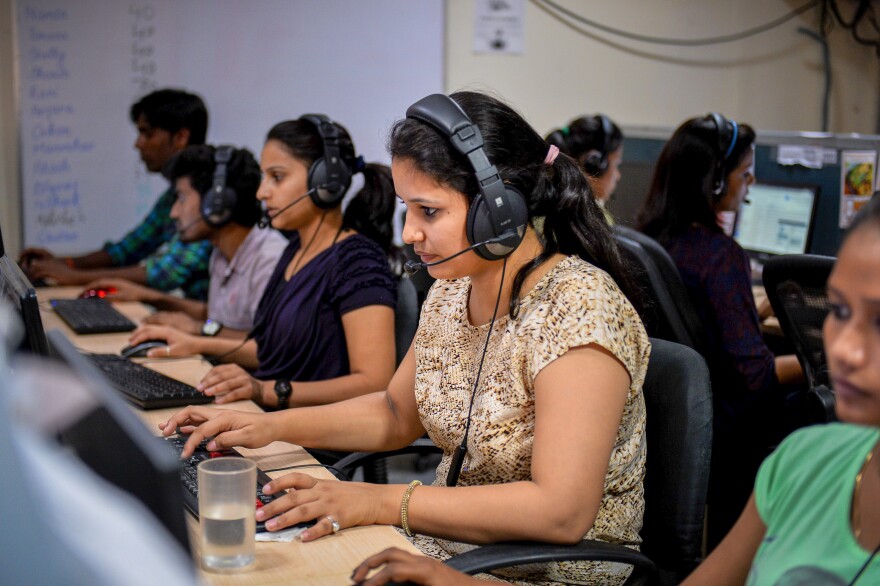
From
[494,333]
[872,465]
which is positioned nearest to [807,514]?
[872,465]

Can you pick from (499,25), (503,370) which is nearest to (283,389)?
(503,370)

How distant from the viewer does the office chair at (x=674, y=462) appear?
4.21 ft

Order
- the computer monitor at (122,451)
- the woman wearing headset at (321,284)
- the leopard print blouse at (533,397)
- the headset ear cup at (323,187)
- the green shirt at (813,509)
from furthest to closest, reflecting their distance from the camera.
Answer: the headset ear cup at (323,187)
the woman wearing headset at (321,284)
the leopard print blouse at (533,397)
the green shirt at (813,509)
the computer monitor at (122,451)

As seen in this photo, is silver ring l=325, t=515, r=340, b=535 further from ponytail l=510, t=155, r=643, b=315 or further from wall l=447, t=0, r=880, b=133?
wall l=447, t=0, r=880, b=133

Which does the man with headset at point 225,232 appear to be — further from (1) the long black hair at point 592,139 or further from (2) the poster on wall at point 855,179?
(2) the poster on wall at point 855,179

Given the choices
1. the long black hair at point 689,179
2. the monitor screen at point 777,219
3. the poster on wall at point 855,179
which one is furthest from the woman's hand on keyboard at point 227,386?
the poster on wall at point 855,179

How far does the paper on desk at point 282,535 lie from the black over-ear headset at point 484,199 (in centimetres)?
44

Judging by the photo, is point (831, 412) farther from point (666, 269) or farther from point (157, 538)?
point (157, 538)

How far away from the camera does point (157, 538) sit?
0.49 metres

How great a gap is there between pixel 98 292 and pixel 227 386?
1.32m

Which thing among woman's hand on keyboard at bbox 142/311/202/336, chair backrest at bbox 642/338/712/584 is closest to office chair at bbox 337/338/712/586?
chair backrest at bbox 642/338/712/584

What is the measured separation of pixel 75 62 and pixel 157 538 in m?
3.41

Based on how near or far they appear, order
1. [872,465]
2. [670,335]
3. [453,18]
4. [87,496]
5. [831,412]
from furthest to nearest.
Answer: [453,18] < [670,335] < [831,412] < [872,465] < [87,496]

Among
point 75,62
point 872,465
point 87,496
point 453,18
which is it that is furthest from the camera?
point 453,18
